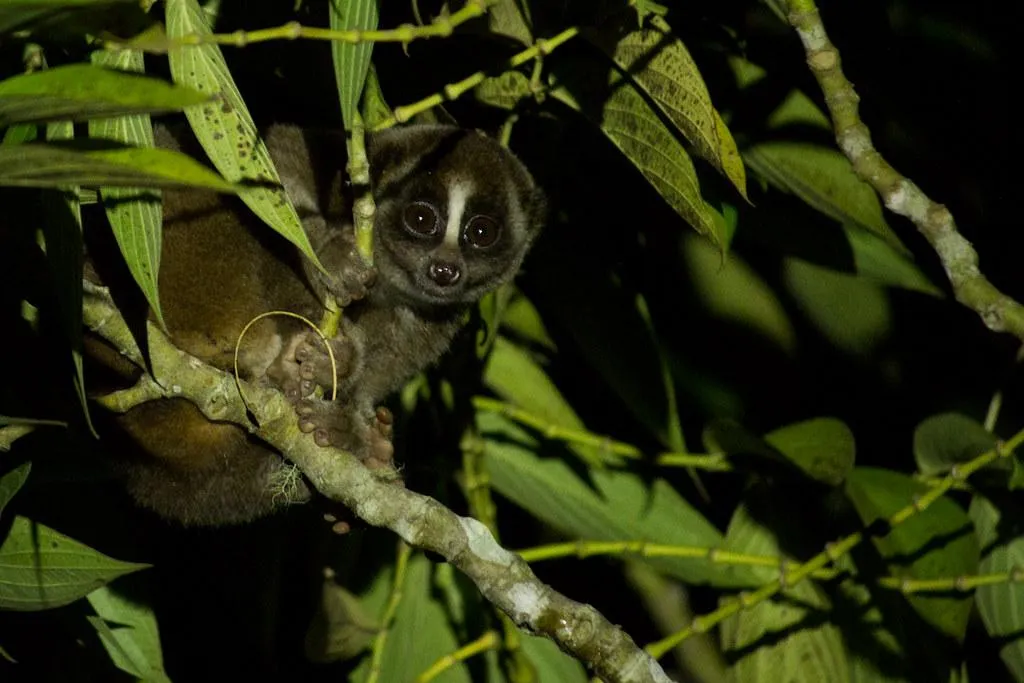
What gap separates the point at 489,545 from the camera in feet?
6.11

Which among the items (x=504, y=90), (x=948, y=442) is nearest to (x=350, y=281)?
(x=504, y=90)

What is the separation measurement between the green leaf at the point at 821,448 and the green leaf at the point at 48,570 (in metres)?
1.31

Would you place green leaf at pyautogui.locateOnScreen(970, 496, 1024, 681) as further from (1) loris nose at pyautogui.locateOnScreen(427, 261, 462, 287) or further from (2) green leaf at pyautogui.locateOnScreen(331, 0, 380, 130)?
(2) green leaf at pyautogui.locateOnScreen(331, 0, 380, 130)

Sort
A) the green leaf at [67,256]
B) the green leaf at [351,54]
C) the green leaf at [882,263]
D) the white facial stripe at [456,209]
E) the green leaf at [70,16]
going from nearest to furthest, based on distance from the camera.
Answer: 1. the green leaf at [70,16]
2. the green leaf at [67,256]
3. the green leaf at [351,54]
4. the green leaf at [882,263]
5. the white facial stripe at [456,209]

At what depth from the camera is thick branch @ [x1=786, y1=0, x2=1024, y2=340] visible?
1.99 meters

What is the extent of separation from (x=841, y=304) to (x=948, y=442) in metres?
0.50

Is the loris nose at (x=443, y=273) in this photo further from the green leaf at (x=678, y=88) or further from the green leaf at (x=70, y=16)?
the green leaf at (x=70, y=16)

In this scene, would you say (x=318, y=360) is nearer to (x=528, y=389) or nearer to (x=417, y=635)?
(x=528, y=389)

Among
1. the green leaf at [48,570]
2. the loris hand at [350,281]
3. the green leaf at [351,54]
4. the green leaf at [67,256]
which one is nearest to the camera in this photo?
the green leaf at [67,256]

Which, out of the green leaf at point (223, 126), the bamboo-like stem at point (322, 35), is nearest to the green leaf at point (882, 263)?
the bamboo-like stem at point (322, 35)

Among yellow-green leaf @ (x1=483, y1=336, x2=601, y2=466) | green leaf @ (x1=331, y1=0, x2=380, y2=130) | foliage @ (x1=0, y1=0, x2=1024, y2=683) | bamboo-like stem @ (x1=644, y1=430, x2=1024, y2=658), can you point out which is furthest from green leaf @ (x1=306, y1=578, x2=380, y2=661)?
green leaf @ (x1=331, y1=0, x2=380, y2=130)

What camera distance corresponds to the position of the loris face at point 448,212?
9.73 feet

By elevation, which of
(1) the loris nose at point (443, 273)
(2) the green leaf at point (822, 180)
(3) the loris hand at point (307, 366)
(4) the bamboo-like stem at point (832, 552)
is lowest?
→ (4) the bamboo-like stem at point (832, 552)

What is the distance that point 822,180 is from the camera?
256 centimetres
